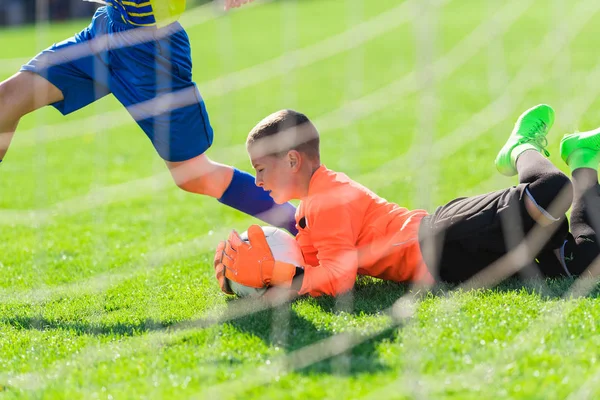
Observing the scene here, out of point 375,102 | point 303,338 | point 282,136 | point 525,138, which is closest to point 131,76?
point 282,136

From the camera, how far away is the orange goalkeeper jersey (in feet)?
9.62

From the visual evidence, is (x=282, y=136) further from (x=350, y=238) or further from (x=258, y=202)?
(x=258, y=202)

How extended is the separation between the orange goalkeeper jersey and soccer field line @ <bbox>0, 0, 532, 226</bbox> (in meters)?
2.05

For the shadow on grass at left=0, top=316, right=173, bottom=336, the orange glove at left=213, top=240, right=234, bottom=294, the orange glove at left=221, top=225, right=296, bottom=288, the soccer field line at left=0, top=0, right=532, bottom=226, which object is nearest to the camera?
the shadow on grass at left=0, top=316, right=173, bottom=336

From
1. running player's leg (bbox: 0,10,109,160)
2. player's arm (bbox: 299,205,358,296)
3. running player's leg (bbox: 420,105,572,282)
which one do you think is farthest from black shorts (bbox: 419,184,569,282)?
running player's leg (bbox: 0,10,109,160)

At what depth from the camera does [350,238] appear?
296 cm

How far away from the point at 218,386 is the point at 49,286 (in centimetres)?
156

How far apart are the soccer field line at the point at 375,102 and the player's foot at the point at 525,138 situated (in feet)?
5.81

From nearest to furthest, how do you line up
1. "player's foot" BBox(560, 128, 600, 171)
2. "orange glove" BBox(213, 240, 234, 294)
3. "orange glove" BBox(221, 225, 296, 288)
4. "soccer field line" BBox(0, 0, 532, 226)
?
"orange glove" BBox(221, 225, 296, 288)
"orange glove" BBox(213, 240, 234, 294)
"player's foot" BBox(560, 128, 600, 171)
"soccer field line" BBox(0, 0, 532, 226)

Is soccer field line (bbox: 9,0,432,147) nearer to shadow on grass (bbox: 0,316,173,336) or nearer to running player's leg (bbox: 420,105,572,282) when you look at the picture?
shadow on grass (bbox: 0,316,173,336)

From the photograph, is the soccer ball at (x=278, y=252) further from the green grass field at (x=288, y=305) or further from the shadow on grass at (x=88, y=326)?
the shadow on grass at (x=88, y=326)

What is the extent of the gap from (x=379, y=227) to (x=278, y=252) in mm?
400

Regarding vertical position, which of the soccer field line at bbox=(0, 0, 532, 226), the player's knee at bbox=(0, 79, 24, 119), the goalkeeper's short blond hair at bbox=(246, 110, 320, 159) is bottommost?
the soccer field line at bbox=(0, 0, 532, 226)

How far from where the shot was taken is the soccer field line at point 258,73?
7918 mm
